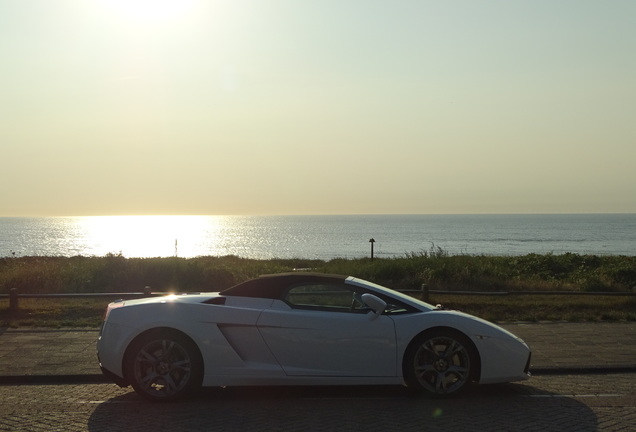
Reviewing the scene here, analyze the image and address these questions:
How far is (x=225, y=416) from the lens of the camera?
24.4 ft

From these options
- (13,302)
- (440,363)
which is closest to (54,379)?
(440,363)

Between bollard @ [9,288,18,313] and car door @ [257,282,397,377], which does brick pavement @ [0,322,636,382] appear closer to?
bollard @ [9,288,18,313]

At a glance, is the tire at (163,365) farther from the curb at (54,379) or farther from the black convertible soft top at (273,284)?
the curb at (54,379)

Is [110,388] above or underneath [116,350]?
underneath

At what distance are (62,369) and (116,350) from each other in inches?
77.2

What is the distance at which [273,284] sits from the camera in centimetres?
851

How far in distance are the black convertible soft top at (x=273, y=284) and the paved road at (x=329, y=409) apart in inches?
44.3

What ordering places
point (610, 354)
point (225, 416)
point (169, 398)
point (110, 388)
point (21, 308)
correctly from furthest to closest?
1. point (21, 308)
2. point (610, 354)
3. point (110, 388)
4. point (169, 398)
5. point (225, 416)

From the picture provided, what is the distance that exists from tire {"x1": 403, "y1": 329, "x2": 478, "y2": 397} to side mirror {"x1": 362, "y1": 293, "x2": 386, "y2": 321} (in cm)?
49

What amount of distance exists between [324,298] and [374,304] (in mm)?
586

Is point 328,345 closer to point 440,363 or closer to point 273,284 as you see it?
point 273,284

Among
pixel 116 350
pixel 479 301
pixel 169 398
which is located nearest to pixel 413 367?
pixel 169 398

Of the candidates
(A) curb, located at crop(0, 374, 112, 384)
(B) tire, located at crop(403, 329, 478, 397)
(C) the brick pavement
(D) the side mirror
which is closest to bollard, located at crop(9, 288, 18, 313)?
(C) the brick pavement

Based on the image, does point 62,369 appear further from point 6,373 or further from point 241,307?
point 241,307
